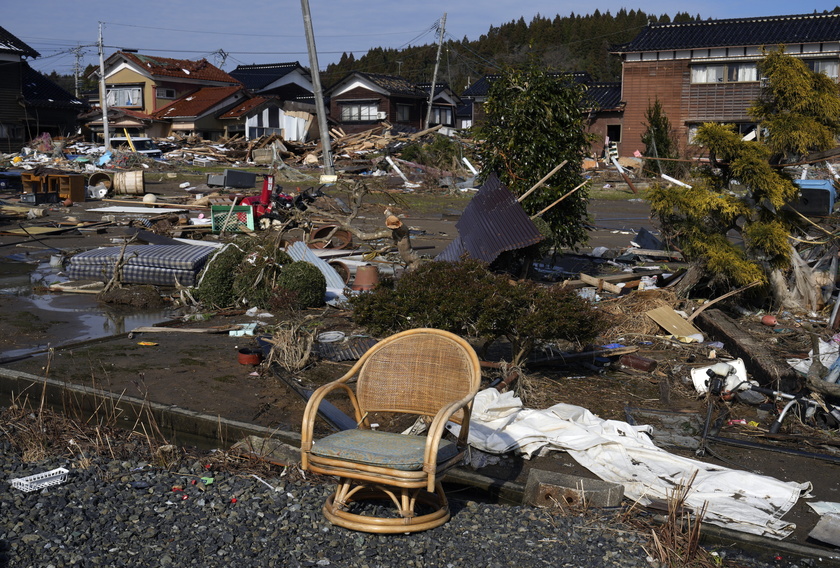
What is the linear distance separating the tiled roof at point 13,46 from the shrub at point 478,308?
37.9 metres

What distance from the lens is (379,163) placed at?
31.3 meters

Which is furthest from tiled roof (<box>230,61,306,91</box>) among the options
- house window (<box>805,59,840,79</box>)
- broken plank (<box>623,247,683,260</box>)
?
broken plank (<box>623,247,683,260</box>)

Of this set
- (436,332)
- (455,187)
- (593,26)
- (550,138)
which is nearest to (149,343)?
(436,332)

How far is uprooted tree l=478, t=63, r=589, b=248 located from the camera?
10.5m

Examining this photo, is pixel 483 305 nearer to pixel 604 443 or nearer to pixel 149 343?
pixel 604 443

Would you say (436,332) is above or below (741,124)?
below

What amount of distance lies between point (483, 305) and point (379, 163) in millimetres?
25659

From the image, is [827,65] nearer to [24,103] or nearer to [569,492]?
[569,492]

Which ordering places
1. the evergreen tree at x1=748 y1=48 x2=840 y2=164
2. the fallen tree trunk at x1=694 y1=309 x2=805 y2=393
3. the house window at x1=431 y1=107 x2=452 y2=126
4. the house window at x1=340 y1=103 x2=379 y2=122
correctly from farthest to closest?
1. the house window at x1=431 y1=107 x2=452 y2=126
2. the house window at x1=340 y1=103 x2=379 y2=122
3. the evergreen tree at x1=748 y1=48 x2=840 y2=164
4. the fallen tree trunk at x1=694 y1=309 x2=805 y2=393

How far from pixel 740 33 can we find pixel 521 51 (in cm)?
3103

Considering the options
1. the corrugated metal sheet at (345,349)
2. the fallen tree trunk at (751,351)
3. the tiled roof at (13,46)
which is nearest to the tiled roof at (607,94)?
the tiled roof at (13,46)

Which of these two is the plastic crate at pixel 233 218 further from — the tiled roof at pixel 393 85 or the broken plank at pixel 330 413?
the tiled roof at pixel 393 85

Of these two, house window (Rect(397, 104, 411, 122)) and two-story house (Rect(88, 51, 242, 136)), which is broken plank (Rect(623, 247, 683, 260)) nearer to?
house window (Rect(397, 104, 411, 122))

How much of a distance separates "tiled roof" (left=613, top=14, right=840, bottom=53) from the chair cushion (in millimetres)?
34202
